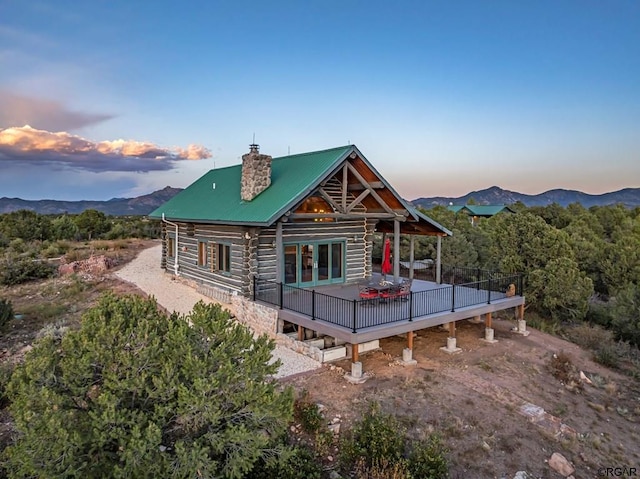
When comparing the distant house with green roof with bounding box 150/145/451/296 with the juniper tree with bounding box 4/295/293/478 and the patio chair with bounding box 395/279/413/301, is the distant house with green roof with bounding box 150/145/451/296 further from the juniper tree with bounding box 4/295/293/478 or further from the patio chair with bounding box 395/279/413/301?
the juniper tree with bounding box 4/295/293/478

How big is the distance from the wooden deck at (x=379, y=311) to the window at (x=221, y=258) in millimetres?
3096

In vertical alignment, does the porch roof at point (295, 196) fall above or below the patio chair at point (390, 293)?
above

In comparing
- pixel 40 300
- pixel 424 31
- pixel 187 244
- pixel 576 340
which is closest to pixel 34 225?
pixel 40 300

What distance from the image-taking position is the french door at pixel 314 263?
14438 millimetres

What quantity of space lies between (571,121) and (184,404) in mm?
25373

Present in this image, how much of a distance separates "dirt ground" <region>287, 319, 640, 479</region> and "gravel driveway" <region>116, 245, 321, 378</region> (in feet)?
2.29

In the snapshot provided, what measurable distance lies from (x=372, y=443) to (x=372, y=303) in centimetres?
518

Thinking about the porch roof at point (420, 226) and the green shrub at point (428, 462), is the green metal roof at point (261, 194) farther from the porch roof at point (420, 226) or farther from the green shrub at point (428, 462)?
the green shrub at point (428, 462)

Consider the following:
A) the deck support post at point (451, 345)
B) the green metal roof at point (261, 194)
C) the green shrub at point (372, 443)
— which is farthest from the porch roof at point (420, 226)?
the green shrub at point (372, 443)

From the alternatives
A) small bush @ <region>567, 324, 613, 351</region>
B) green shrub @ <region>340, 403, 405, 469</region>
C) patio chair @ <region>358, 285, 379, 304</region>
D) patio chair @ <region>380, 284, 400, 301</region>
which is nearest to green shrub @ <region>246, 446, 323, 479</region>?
green shrub @ <region>340, 403, 405, 469</region>

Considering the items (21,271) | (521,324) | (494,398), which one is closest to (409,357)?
(494,398)

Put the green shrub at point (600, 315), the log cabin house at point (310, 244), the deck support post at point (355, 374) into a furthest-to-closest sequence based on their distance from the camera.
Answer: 1. the green shrub at point (600, 315)
2. the log cabin house at point (310, 244)
3. the deck support post at point (355, 374)

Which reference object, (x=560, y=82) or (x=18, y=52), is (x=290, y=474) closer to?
(x=18, y=52)

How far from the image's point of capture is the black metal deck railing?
10725 millimetres
